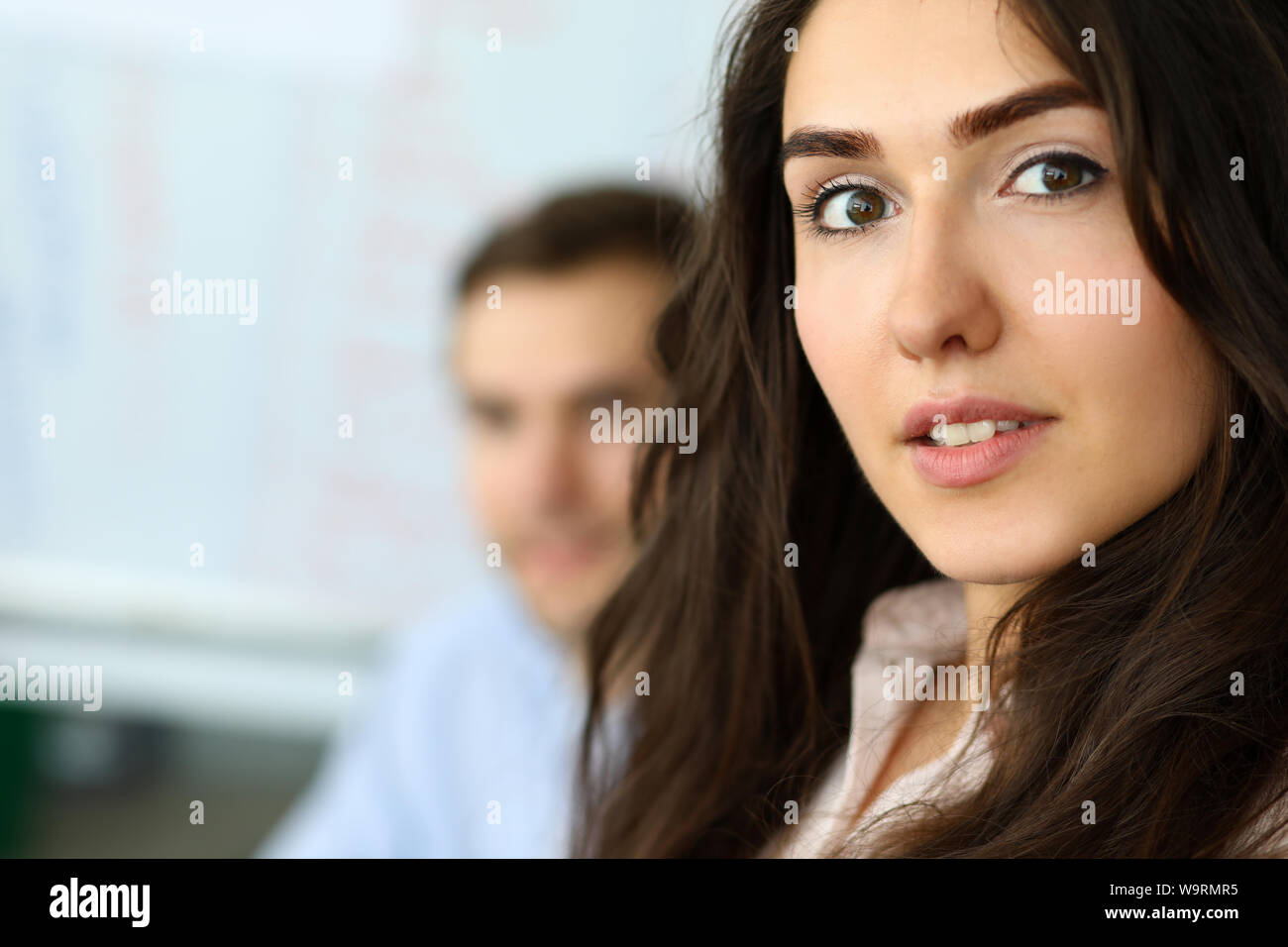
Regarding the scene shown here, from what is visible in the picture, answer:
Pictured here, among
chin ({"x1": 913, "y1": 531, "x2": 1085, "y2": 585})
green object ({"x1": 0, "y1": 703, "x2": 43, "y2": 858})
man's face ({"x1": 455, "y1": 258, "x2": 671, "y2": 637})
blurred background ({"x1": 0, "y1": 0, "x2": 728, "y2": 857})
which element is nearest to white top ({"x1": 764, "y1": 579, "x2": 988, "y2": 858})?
chin ({"x1": 913, "y1": 531, "x2": 1085, "y2": 585})

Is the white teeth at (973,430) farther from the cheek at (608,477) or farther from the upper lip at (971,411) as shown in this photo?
the cheek at (608,477)

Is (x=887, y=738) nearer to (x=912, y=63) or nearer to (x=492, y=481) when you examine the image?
(x=912, y=63)

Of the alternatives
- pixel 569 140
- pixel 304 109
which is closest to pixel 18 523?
pixel 304 109

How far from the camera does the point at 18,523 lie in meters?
1.90

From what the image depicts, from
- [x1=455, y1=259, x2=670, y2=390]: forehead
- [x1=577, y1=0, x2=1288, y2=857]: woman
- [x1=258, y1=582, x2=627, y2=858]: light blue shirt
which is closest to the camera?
[x1=577, y1=0, x2=1288, y2=857]: woman

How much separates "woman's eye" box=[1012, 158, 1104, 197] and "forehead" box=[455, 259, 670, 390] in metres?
0.73

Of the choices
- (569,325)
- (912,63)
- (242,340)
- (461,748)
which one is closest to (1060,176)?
(912,63)

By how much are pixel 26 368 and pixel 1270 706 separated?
73.1 inches

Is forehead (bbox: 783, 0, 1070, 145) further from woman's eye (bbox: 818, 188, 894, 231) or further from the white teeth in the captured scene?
the white teeth

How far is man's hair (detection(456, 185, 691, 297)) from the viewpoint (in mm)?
1397

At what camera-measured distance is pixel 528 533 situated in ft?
4.76

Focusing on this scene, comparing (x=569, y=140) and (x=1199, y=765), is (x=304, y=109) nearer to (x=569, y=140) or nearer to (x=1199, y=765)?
(x=569, y=140)

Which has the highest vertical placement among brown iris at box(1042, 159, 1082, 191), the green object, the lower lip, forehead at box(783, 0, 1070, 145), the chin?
forehead at box(783, 0, 1070, 145)
